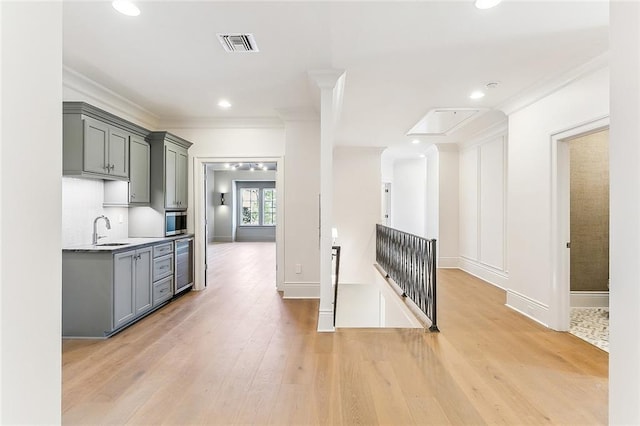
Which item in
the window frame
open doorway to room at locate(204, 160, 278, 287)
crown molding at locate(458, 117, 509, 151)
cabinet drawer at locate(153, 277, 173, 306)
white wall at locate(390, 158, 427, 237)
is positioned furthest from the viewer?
the window frame

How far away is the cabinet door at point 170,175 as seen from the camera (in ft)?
15.3

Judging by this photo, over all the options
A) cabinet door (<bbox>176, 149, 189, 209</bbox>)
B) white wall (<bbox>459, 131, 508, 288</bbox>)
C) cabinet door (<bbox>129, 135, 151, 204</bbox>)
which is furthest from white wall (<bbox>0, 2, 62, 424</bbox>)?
white wall (<bbox>459, 131, 508, 288</bbox>)

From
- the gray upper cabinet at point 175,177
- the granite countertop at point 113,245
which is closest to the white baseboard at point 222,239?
the gray upper cabinet at point 175,177

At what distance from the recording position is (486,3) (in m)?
2.26

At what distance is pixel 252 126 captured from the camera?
5.25 meters

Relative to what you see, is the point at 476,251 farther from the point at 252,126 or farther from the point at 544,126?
the point at 252,126

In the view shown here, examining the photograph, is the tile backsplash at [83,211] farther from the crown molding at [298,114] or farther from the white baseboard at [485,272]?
the white baseboard at [485,272]

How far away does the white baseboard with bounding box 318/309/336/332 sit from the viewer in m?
3.48

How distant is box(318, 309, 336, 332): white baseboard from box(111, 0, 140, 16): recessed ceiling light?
A: 3.03 meters

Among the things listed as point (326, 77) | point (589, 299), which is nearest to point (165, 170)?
point (326, 77)

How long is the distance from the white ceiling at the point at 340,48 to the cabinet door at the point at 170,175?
724 mm

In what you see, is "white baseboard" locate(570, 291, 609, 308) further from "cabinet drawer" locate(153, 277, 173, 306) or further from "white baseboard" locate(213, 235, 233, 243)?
"white baseboard" locate(213, 235, 233, 243)

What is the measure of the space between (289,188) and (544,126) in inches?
127

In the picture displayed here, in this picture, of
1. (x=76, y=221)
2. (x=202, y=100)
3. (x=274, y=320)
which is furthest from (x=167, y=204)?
(x=274, y=320)
